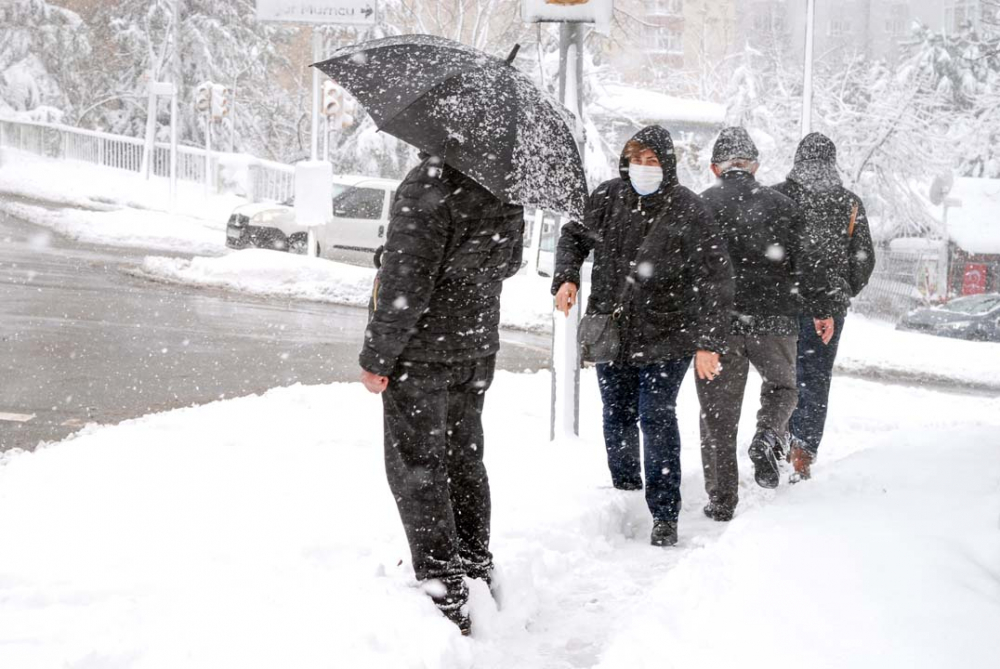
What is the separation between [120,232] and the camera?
2111cm

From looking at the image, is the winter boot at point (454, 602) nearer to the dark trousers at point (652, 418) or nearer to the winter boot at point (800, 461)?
the dark trousers at point (652, 418)

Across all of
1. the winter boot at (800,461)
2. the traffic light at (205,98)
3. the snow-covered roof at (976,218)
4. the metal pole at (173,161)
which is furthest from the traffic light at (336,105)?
the snow-covered roof at (976,218)

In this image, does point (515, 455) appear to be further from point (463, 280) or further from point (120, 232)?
point (120, 232)

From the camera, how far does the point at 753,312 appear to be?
570 cm

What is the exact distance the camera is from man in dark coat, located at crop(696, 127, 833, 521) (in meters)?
5.47

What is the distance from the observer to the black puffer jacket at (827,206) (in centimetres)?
612

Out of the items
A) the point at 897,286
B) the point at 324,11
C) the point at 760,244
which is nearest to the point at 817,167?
the point at 760,244

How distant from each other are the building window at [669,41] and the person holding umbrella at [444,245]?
244 feet

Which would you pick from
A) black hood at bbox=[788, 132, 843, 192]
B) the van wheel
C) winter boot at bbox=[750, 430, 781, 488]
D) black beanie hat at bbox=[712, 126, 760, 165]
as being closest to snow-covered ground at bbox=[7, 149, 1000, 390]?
the van wheel

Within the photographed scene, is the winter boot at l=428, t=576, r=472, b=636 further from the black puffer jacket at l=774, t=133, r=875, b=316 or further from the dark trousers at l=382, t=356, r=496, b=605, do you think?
the black puffer jacket at l=774, t=133, r=875, b=316

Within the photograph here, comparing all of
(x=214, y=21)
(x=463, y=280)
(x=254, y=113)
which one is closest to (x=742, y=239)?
(x=463, y=280)

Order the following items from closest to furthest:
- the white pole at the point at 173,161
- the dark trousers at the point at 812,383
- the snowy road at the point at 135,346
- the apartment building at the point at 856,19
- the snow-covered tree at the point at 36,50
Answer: the dark trousers at the point at 812,383, the snowy road at the point at 135,346, the white pole at the point at 173,161, the snow-covered tree at the point at 36,50, the apartment building at the point at 856,19

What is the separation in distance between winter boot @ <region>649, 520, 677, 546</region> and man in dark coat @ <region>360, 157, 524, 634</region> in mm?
1397

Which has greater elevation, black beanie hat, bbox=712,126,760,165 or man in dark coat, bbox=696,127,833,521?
black beanie hat, bbox=712,126,760,165
